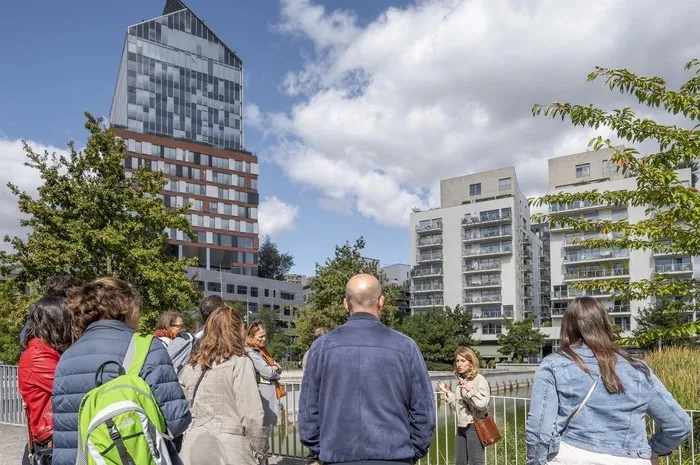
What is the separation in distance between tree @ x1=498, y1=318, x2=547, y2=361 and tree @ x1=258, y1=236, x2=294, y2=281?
5734cm

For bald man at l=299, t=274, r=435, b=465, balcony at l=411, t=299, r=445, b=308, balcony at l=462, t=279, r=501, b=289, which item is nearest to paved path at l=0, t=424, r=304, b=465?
bald man at l=299, t=274, r=435, b=465

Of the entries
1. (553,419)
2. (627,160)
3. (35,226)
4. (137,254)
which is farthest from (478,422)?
(35,226)

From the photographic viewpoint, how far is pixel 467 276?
292 ft

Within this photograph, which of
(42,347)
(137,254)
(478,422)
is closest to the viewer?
(42,347)

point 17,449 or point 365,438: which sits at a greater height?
point 365,438

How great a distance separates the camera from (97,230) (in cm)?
1917

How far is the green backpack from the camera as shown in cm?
291

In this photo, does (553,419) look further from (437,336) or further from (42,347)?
(437,336)

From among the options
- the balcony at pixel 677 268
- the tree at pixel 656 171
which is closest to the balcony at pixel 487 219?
the balcony at pixel 677 268

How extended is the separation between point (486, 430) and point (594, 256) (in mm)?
76739

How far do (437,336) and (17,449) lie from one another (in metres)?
49.8

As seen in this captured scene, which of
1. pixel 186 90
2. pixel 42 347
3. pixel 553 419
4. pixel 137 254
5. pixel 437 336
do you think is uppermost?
pixel 186 90

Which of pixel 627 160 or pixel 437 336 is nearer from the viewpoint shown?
pixel 627 160

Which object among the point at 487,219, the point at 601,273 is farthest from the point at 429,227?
the point at 601,273
